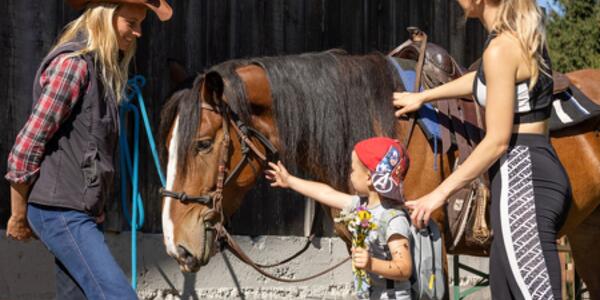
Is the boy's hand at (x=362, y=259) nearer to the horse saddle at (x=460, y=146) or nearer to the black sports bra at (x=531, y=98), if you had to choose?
the black sports bra at (x=531, y=98)

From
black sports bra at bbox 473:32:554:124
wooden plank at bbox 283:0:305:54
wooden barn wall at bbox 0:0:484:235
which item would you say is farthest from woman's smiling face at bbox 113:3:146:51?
wooden plank at bbox 283:0:305:54

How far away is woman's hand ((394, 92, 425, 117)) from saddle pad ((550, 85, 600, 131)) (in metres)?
0.86

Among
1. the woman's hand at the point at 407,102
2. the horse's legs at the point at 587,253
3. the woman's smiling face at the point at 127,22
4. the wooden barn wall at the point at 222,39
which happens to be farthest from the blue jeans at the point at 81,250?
the horse's legs at the point at 587,253

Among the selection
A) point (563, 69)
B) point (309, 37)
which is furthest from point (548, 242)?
point (563, 69)

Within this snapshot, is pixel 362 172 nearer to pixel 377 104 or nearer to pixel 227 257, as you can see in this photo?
pixel 377 104

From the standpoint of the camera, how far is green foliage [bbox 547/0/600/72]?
1405 cm

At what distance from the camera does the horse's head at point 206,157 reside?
4879 mm

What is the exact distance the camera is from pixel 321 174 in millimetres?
5070

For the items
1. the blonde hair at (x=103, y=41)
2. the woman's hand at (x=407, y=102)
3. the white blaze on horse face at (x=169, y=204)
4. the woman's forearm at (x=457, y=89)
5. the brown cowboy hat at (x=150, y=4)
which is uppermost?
the brown cowboy hat at (x=150, y=4)

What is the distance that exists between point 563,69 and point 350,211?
1108 centimetres

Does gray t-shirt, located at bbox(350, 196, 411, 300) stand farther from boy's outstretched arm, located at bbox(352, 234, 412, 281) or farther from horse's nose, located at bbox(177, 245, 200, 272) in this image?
horse's nose, located at bbox(177, 245, 200, 272)

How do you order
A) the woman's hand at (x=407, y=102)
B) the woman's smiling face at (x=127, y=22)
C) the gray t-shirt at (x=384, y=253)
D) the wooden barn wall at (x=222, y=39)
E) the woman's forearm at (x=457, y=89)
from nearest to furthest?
the gray t-shirt at (x=384, y=253), the woman's smiling face at (x=127, y=22), the woman's forearm at (x=457, y=89), the woman's hand at (x=407, y=102), the wooden barn wall at (x=222, y=39)

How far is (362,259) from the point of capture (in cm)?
362

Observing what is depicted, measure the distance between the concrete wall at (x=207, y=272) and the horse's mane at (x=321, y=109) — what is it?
161cm
